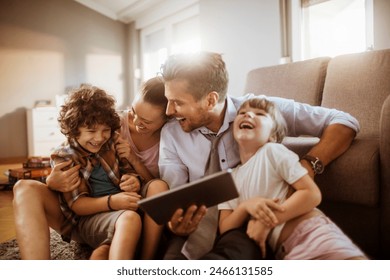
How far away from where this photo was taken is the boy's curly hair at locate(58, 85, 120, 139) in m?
0.73

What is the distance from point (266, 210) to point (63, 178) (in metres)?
0.42

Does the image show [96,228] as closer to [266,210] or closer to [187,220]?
[187,220]

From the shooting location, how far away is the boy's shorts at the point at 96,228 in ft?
2.13

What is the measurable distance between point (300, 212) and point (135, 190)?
13.6 inches

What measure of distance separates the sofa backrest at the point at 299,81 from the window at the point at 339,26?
87mm

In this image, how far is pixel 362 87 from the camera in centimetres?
88

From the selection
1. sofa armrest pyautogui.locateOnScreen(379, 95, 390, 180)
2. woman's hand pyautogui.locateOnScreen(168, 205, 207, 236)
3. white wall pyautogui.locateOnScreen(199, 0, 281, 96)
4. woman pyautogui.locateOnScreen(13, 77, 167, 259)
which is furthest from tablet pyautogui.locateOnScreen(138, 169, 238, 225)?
white wall pyautogui.locateOnScreen(199, 0, 281, 96)

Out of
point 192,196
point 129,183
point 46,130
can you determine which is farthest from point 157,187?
point 46,130

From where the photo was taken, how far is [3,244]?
2.30ft

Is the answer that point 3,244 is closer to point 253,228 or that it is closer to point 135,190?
point 135,190

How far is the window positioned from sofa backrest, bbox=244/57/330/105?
0.09 meters

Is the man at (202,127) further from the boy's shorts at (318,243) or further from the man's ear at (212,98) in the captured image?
the boy's shorts at (318,243)
